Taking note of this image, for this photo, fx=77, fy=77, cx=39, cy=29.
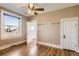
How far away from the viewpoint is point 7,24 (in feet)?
14.1

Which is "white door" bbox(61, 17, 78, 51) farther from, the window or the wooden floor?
the window

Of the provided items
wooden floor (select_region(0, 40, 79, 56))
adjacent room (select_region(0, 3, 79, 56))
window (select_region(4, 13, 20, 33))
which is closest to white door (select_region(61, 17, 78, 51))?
adjacent room (select_region(0, 3, 79, 56))

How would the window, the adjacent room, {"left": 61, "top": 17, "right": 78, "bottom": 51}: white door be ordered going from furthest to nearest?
the window
{"left": 61, "top": 17, "right": 78, "bottom": 51}: white door
the adjacent room

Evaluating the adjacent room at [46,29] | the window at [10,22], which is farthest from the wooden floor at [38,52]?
the window at [10,22]

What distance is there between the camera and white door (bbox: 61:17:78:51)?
360 cm

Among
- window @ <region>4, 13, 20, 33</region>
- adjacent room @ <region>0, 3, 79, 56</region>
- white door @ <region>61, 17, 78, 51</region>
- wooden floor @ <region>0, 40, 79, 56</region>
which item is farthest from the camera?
window @ <region>4, 13, 20, 33</region>

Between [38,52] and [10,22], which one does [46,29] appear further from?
[10,22]

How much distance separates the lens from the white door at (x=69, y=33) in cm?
360

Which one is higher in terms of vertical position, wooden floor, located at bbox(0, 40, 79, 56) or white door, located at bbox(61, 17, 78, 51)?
white door, located at bbox(61, 17, 78, 51)

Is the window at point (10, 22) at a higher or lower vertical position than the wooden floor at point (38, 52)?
higher

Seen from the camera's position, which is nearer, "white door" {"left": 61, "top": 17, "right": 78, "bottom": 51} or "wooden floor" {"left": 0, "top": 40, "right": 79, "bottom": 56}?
"wooden floor" {"left": 0, "top": 40, "right": 79, "bottom": 56}

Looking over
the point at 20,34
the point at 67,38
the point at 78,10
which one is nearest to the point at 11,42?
the point at 20,34

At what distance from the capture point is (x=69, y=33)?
3844mm

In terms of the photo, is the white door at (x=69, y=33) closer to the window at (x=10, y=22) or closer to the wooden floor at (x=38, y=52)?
the wooden floor at (x=38, y=52)
